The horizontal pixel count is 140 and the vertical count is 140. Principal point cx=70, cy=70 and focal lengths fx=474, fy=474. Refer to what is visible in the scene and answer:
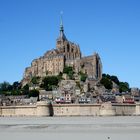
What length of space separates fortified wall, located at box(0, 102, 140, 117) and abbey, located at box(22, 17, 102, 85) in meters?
30.7

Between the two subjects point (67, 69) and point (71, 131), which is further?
point (67, 69)

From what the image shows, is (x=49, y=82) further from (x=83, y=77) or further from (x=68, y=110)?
(x=68, y=110)

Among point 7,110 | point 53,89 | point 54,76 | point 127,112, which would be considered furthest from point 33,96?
point 127,112

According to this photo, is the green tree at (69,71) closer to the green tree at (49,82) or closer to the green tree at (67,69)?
the green tree at (67,69)

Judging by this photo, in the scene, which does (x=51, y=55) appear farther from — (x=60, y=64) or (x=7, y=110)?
(x=7, y=110)

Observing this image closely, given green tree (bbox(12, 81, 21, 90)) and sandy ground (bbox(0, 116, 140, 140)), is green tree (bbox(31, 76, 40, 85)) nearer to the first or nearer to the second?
green tree (bbox(12, 81, 21, 90))

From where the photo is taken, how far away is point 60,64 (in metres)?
132

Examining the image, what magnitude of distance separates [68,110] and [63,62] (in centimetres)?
4047

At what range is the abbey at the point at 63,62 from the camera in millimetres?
128875

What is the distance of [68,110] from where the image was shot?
304ft

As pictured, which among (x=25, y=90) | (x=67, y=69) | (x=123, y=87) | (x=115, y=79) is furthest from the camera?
(x=115, y=79)

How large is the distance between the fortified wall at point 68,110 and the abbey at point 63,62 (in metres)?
30.7

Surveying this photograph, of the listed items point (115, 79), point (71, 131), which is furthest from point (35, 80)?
point (71, 131)

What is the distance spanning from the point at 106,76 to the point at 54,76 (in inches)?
584
